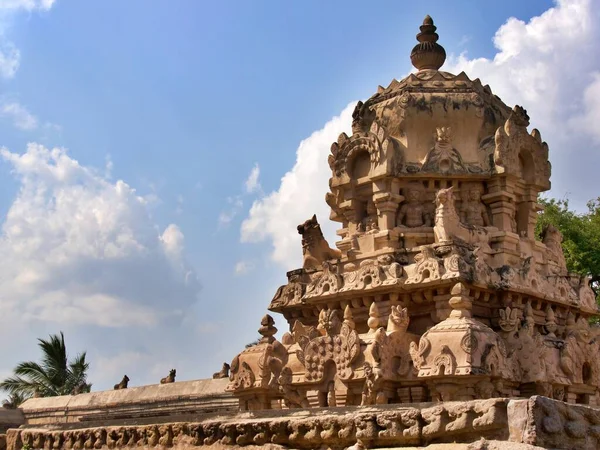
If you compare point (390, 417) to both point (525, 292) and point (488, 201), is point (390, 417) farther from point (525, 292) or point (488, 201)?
point (488, 201)

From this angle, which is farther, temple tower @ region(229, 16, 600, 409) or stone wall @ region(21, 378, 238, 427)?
stone wall @ region(21, 378, 238, 427)

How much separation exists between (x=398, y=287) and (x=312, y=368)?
6.99 feet

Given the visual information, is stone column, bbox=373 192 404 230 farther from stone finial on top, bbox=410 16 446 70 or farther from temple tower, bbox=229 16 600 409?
stone finial on top, bbox=410 16 446 70

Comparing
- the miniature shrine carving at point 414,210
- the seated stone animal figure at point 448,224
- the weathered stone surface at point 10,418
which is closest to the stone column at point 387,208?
the miniature shrine carving at point 414,210

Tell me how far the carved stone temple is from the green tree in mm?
11886

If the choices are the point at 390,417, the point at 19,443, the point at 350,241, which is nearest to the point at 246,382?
the point at 350,241

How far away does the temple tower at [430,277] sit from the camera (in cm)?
1532

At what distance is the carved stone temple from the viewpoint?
1522cm

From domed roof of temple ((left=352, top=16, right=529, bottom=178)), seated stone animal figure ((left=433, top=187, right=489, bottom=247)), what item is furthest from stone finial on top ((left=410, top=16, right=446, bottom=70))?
seated stone animal figure ((left=433, top=187, right=489, bottom=247))

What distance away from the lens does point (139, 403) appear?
2311 centimetres

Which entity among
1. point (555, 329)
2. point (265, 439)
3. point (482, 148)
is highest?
point (482, 148)

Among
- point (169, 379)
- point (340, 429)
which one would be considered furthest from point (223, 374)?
point (340, 429)

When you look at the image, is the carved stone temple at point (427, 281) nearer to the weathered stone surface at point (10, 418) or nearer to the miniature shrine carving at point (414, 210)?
the miniature shrine carving at point (414, 210)

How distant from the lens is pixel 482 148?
1805 cm
